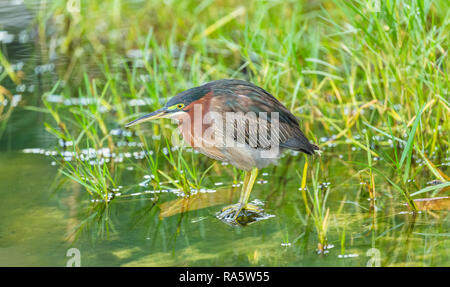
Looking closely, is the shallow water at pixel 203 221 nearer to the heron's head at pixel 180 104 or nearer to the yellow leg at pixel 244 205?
the yellow leg at pixel 244 205

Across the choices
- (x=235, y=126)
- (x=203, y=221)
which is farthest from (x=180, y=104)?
(x=203, y=221)

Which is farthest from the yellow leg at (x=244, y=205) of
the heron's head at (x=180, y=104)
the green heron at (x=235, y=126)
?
the heron's head at (x=180, y=104)

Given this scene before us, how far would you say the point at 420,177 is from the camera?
4.89m

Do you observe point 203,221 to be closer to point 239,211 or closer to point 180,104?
point 239,211

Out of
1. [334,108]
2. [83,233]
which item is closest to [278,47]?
[334,108]

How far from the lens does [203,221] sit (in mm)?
4438

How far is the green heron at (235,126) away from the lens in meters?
4.33

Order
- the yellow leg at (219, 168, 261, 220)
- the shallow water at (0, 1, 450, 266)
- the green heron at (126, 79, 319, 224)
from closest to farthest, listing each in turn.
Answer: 1. the shallow water at (0, 1, 450, 266)
2. the green heron at (126, 79, 319, 224)
3. the yellow leg at (219, 168, 261, 220)

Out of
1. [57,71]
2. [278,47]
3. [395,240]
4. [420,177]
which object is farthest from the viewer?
[57,71]

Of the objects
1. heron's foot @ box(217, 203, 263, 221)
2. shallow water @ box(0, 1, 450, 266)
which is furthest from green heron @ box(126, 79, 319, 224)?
shallow water @ box(0, 1, 450, 266)

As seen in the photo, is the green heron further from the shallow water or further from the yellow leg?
the shallow water

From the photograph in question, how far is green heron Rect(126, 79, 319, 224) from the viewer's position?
4.33m

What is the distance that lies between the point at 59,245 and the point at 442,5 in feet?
12.2
